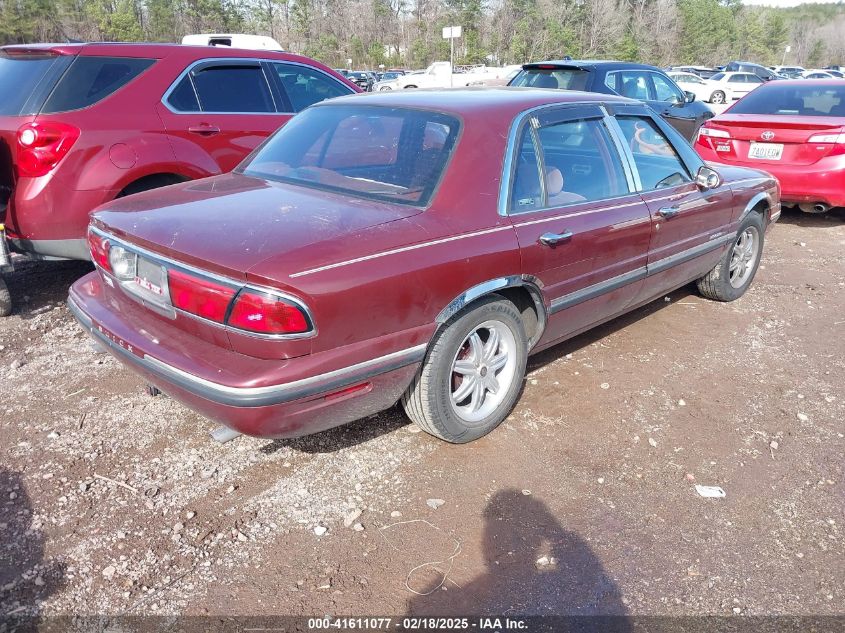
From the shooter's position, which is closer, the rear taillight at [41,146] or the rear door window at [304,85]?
Result: the rear taillight at [41,146]

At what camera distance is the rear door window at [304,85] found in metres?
5.81

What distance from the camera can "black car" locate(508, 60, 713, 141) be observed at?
8648 mm

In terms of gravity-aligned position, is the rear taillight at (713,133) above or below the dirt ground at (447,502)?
above

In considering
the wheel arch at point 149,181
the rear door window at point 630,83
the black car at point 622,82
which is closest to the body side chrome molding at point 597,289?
the wheel arch at point 149,181

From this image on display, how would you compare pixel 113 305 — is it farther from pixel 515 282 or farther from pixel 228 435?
pixel 515 282

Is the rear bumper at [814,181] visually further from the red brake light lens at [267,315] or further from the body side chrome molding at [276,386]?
the red brake light lens at [267,315]

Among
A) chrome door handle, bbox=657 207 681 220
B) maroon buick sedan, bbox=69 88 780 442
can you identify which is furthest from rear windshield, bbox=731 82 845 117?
chrome door handle, bbox=657 207 681 220

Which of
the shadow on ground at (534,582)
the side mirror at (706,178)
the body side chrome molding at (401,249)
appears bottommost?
the shadow on ground at (534,582)

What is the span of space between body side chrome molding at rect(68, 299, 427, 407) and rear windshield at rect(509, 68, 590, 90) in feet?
22.0

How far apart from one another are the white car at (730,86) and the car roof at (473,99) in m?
27.0

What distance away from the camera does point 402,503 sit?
2768mm

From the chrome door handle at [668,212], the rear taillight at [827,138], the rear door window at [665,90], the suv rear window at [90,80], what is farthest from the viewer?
the rear door window at [665,90]

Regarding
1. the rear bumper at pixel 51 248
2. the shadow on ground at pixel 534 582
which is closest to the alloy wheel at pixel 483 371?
the shadow on ground at pixel 534 582

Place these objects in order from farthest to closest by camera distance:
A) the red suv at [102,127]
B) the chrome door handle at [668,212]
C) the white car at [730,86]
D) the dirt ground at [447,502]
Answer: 1. the white car at [730,86]
2. the red suv at [102,127]
3. the chrome door handle at [668,212]
4. the dirt ground at [447,502]
